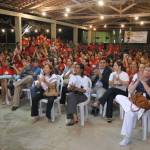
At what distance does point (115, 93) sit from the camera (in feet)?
12.2

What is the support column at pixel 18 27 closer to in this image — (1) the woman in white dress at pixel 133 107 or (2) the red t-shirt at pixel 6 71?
(2) the red t-shirt at pixel 6 71

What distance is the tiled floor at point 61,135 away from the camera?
2.82 m

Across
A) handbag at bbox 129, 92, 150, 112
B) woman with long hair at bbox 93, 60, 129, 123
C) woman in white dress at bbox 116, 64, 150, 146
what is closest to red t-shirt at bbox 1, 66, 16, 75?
woman with long hair at bbox 93, 60, 129, 123

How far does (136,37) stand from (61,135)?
1541 centimetres

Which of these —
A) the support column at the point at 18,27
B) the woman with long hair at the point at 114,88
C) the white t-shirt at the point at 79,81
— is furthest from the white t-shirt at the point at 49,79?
the support column at the point at 18,27

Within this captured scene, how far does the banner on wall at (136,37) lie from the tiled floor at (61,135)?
14271mm

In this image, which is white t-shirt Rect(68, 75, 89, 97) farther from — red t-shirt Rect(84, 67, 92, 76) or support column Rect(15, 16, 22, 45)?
support column Rect(15, 16, 22, 45)

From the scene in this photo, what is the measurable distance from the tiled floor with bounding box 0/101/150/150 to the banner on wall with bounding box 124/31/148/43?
14271 millimetres

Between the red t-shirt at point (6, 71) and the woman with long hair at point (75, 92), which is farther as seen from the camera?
the red t-shirt at point (6, 71)

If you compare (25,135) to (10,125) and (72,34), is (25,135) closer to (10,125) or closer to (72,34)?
(10,125)

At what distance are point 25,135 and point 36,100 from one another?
716 millimetres

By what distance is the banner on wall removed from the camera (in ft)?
55.4

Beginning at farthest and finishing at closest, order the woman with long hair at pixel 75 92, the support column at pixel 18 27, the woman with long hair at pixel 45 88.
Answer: the support column at pixel 18 27 < the woman with long hair at pixel 45 88 < the woman with long hair at pixel 75 92

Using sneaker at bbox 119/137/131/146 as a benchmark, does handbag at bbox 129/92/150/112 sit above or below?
above
